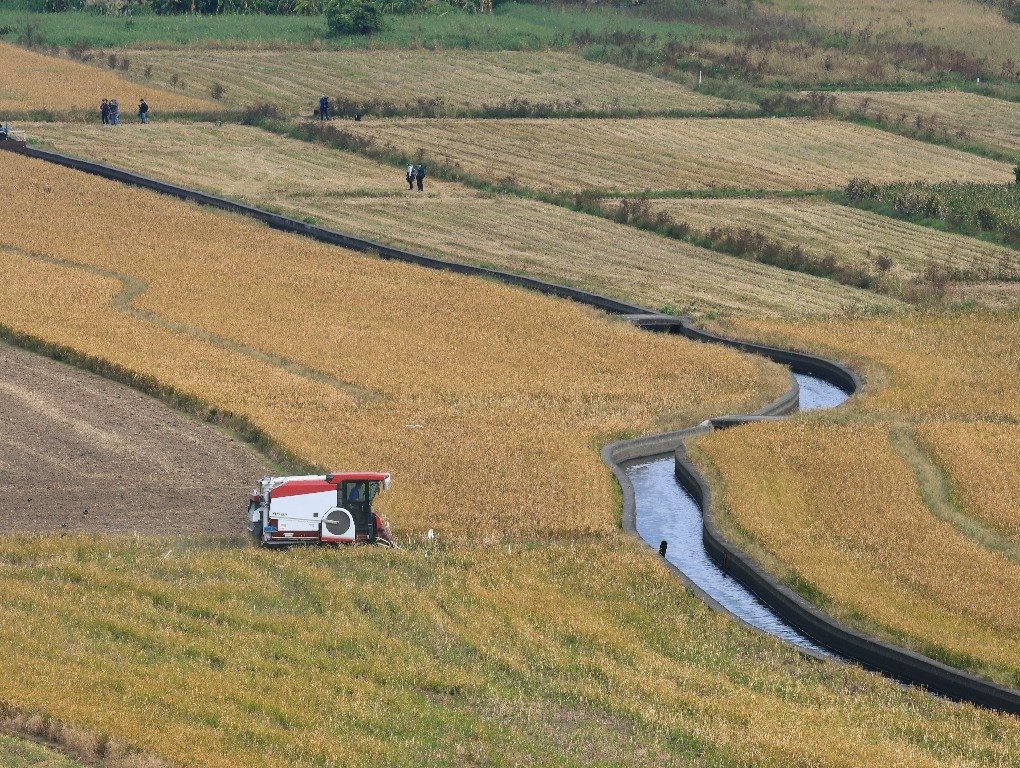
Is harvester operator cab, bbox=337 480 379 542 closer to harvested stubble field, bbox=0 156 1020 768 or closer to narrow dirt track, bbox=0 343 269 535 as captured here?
harvested stubble field, bbox=0 156 1020 768

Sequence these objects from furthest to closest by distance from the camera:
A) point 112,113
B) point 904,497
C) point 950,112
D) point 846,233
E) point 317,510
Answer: point 950,112 < point 112,113 < point 846,233 < point 904,497 < point 317,510

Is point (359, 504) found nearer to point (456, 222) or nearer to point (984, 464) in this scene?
point (984, 464)

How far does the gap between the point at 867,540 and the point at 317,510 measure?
448 inches

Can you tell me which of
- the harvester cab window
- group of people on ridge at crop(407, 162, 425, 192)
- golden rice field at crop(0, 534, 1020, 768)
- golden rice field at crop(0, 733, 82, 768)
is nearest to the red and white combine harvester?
the harvester cab window

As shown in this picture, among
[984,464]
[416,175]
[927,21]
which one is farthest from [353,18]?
[984,464]

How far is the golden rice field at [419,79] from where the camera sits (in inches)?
4304

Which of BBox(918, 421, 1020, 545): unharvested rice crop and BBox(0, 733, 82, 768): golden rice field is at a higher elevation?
BBox(0, 733, 82, 768): golden rice field

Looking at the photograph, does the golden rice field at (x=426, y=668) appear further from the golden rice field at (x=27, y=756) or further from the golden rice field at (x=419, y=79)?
the golden rice field at (x=419, y=79)

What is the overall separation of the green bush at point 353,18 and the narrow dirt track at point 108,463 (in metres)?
82.7

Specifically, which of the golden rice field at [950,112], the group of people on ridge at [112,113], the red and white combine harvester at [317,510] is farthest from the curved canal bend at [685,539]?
the golden rice field at [950,112]

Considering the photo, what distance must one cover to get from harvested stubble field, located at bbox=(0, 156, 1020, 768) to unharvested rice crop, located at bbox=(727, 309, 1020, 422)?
11.9 ft

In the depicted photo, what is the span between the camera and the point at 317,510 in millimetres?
35750

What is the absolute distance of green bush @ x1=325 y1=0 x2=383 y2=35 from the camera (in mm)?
128375

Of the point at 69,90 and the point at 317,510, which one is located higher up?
the point at 317,510
